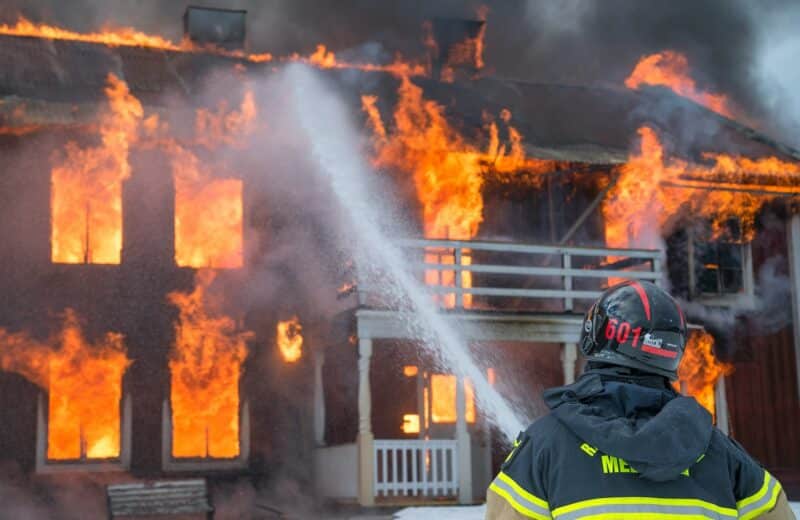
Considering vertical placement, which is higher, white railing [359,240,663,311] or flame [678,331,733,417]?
white railing [359,240,663,311]

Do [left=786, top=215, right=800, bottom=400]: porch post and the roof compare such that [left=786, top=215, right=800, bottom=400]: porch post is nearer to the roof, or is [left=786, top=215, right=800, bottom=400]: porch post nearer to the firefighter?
the roof

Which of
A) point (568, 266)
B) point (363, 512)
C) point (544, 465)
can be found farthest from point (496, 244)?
point (544, 465)

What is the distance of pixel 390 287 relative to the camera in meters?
15.4

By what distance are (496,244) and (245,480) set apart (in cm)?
483

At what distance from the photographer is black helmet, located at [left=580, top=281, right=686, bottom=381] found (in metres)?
2.87

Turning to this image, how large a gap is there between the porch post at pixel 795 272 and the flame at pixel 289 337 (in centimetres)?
803

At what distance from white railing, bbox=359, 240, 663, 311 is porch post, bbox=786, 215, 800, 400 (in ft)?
8.69

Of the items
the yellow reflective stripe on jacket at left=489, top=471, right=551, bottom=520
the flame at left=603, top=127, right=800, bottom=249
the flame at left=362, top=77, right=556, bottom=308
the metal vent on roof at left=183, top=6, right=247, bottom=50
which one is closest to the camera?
the yellow reflective stripe on jacket at left=489, top=471, right=551, bottom=520

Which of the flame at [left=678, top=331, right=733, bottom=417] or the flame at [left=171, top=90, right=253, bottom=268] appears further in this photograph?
the flame at [left=678, top=331, right=733, bottom=417]

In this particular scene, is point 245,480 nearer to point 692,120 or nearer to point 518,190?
point 518,190

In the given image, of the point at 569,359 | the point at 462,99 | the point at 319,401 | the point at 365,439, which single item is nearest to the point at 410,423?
the point at 319,401

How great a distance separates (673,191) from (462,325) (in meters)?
4.58

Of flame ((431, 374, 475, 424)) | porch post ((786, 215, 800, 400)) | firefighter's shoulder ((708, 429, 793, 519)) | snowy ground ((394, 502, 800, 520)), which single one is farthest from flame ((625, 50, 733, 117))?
firefighter's shoulder ((708, 429, 793, 519))

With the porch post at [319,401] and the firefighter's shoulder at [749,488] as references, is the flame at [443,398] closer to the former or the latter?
the porch post at [319,401]
